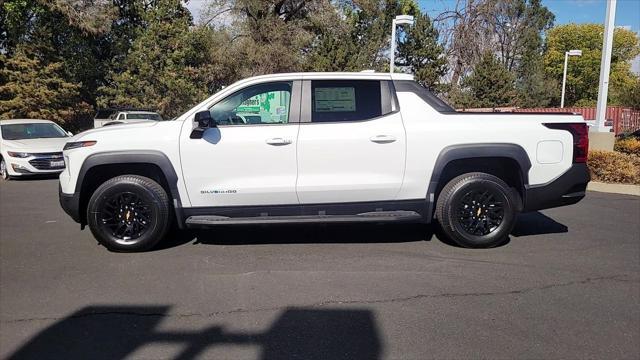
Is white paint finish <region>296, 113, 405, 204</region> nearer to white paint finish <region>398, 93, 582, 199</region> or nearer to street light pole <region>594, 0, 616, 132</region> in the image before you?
white paint finish <region>398, 93, 582, 199</region>

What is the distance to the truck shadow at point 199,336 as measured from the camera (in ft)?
11.3

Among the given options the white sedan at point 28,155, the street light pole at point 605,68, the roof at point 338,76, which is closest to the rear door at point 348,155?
the roof at point 338,76

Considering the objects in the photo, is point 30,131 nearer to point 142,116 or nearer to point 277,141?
point 142,116

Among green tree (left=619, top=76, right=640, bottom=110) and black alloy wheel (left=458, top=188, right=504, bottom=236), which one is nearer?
A: black alloy wheel (left=458, top=188, right=504, bottom=236)

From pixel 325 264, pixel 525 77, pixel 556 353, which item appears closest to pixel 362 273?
pixel 325 264

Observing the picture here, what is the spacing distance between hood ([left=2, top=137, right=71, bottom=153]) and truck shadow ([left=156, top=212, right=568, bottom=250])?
7232 mm

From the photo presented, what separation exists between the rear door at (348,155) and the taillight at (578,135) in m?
1.74

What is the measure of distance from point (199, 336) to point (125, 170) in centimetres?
267

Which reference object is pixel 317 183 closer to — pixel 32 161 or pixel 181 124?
pixel 181 124

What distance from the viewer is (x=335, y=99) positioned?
18.6ft

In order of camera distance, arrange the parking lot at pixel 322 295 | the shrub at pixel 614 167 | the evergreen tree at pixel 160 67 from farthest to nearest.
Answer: the evergreen tree at pixel 160 67 < the shrub at pixel 614 167 < the parking lot at pixel 322 295

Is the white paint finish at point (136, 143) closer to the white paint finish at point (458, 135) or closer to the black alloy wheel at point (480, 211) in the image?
the white paint finish at point (458, 135)

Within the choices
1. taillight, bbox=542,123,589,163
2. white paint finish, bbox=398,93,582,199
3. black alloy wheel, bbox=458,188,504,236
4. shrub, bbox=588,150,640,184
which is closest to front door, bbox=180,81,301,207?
white paint finish, bbox=398,93,582,199

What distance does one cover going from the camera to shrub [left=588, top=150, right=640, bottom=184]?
10.1m
